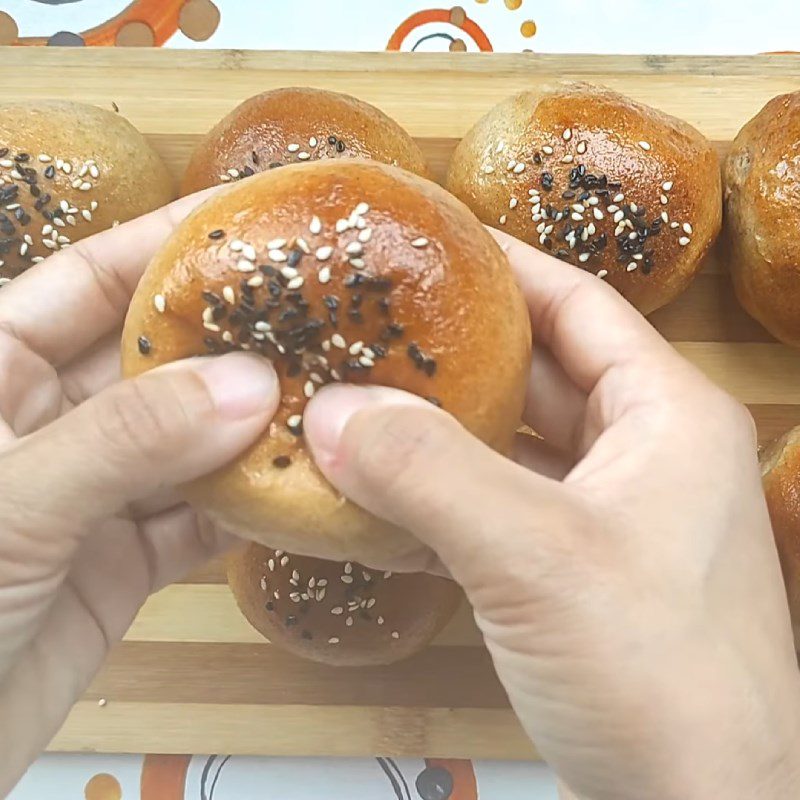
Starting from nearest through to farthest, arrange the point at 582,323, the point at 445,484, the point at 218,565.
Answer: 1. the point at 445,484
2. the point at 582,323
3. the point at 218,565

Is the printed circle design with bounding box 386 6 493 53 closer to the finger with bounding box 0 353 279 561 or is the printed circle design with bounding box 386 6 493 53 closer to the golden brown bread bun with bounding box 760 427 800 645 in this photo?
the golden brown bread bun with bounding box 760 427 800 645

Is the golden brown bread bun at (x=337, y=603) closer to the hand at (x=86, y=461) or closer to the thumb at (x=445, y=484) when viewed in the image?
the hand at (x=86, y=461)

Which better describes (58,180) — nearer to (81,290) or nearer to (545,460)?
(81,290)

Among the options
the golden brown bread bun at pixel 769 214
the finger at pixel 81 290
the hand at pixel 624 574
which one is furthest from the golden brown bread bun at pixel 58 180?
the golden brown bread bun at pixel 769 214

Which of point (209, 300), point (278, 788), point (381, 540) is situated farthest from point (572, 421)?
point (278, 788)

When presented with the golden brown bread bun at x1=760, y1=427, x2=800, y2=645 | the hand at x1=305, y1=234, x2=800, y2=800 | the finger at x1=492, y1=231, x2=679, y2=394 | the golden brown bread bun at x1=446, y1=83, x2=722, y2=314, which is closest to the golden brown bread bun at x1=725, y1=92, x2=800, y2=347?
the golden brown bread bun at x1=446, y1=83, x2=722, y2=314

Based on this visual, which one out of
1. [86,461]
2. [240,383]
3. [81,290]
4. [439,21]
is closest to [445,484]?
[240,383]

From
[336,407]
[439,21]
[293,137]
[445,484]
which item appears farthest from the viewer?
[439,21]
